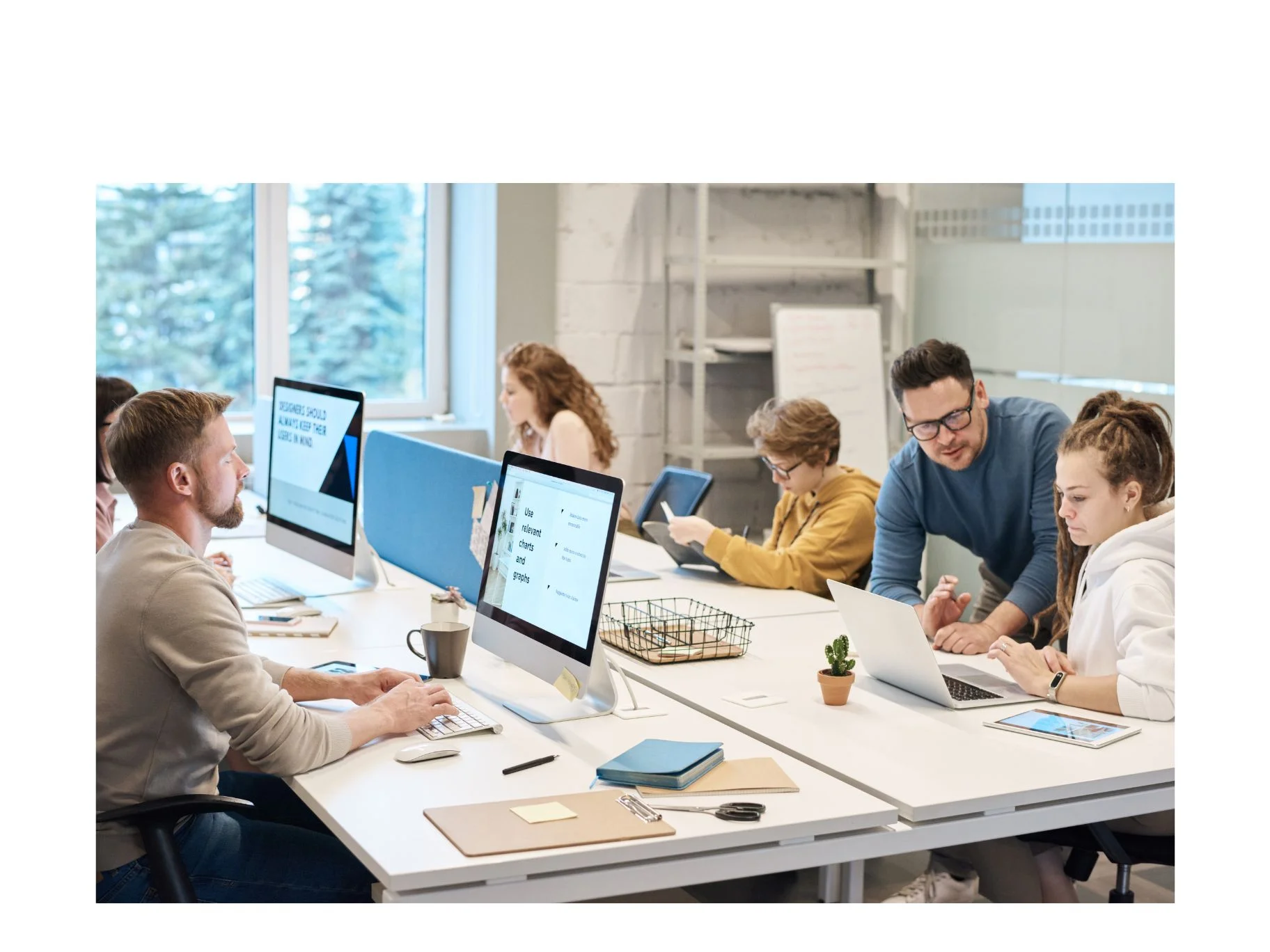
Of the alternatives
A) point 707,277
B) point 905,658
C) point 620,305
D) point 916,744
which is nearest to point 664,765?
point 916,744

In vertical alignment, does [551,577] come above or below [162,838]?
above

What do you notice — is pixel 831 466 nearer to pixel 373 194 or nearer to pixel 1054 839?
pixel 1054 839

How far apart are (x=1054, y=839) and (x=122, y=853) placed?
1434 mm

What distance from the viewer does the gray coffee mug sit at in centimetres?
238

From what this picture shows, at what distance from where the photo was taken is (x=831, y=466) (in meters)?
3.25

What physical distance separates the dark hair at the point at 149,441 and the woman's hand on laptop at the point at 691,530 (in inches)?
58.2

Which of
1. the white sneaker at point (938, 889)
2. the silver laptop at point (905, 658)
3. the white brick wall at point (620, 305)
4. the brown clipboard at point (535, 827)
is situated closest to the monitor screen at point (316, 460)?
the silver laptop at point (905, 658)

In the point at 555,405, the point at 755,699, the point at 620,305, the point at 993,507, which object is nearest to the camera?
the point at 755,699

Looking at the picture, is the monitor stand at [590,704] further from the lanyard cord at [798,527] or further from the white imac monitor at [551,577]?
the lanyard cord at [798,527]

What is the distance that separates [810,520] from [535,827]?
1.76 meters

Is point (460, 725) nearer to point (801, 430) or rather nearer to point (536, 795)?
point (536, 795)

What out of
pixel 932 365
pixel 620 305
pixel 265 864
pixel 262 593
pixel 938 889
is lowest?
pixel 938 889

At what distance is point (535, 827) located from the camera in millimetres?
1660
